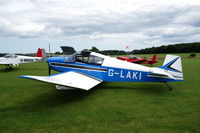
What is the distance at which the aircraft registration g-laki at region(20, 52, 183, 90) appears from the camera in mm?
6051

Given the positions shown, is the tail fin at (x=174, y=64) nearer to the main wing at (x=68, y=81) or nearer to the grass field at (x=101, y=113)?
the grass field at (x=101, y=113)

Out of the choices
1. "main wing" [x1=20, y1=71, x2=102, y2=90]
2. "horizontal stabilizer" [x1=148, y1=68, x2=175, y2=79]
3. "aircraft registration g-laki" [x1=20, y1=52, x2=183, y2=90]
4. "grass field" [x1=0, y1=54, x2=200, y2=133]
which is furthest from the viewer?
"aircraft registration g-laki" [x1=20, y1=52, x2=183, y2=90]

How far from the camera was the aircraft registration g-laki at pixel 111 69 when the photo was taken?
605cm

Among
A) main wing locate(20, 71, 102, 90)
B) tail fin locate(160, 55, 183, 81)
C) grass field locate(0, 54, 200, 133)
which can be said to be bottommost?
grass field locate(0, 54, 200, 133)

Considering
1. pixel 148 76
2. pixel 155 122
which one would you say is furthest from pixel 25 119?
pixel 148 76

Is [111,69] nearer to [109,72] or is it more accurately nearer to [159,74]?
[109,72]

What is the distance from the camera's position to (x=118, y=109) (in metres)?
4.26

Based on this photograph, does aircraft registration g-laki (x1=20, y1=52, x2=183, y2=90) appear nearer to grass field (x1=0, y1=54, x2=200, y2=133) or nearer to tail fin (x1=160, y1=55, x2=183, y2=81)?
tail fin (x1=160, y1=55, x2=183, y2=81)

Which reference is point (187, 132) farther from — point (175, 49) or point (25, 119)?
point (175, 49)

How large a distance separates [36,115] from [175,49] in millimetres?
83789

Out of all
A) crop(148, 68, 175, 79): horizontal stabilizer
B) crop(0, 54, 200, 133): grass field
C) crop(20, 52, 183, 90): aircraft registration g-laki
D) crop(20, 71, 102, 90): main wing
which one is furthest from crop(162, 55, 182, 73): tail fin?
crop(20, 71, 102, 90): main wing

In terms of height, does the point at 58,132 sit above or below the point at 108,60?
below

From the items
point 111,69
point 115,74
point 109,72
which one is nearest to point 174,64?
point 115,74

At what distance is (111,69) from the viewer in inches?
253
